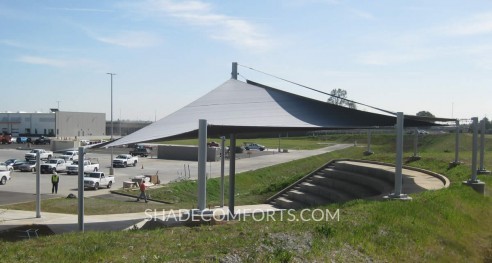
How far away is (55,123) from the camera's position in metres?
103

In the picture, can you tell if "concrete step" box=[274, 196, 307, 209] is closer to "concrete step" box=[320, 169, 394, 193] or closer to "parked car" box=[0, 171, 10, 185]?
"concrete step" box=[320, 169, 394, 193]

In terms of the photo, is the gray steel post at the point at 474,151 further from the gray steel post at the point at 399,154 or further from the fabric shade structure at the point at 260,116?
the gray steel post at the point at 399,154

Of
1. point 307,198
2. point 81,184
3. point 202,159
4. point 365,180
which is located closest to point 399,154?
point 202,159

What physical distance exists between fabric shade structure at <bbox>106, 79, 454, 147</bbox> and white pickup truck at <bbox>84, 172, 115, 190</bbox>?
18.0m

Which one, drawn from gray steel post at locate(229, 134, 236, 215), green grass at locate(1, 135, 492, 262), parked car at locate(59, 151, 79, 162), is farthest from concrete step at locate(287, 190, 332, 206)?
parked car at locate(59, 151, 79, 162)

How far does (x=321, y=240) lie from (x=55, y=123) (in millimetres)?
103726

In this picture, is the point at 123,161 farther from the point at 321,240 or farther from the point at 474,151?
the point at 321,240

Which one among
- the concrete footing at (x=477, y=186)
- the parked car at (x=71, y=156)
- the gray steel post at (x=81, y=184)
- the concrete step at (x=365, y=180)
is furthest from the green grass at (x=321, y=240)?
the parked car at (x=71, y=156)

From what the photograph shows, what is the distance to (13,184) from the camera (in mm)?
33438

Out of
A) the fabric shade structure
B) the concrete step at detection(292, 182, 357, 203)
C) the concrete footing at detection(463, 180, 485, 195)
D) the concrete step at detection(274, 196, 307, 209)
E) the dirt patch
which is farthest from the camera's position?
the concrete step at detection(274, 196, 307, 209)

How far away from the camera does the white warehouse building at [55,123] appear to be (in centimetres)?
10519

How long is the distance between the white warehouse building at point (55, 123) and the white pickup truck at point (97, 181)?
74569 millimetres

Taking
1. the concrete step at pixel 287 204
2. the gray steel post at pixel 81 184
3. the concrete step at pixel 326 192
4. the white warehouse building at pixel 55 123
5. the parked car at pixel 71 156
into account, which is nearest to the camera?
the gray steel post at pixel 81 184

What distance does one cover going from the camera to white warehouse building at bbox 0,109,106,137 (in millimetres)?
105188
